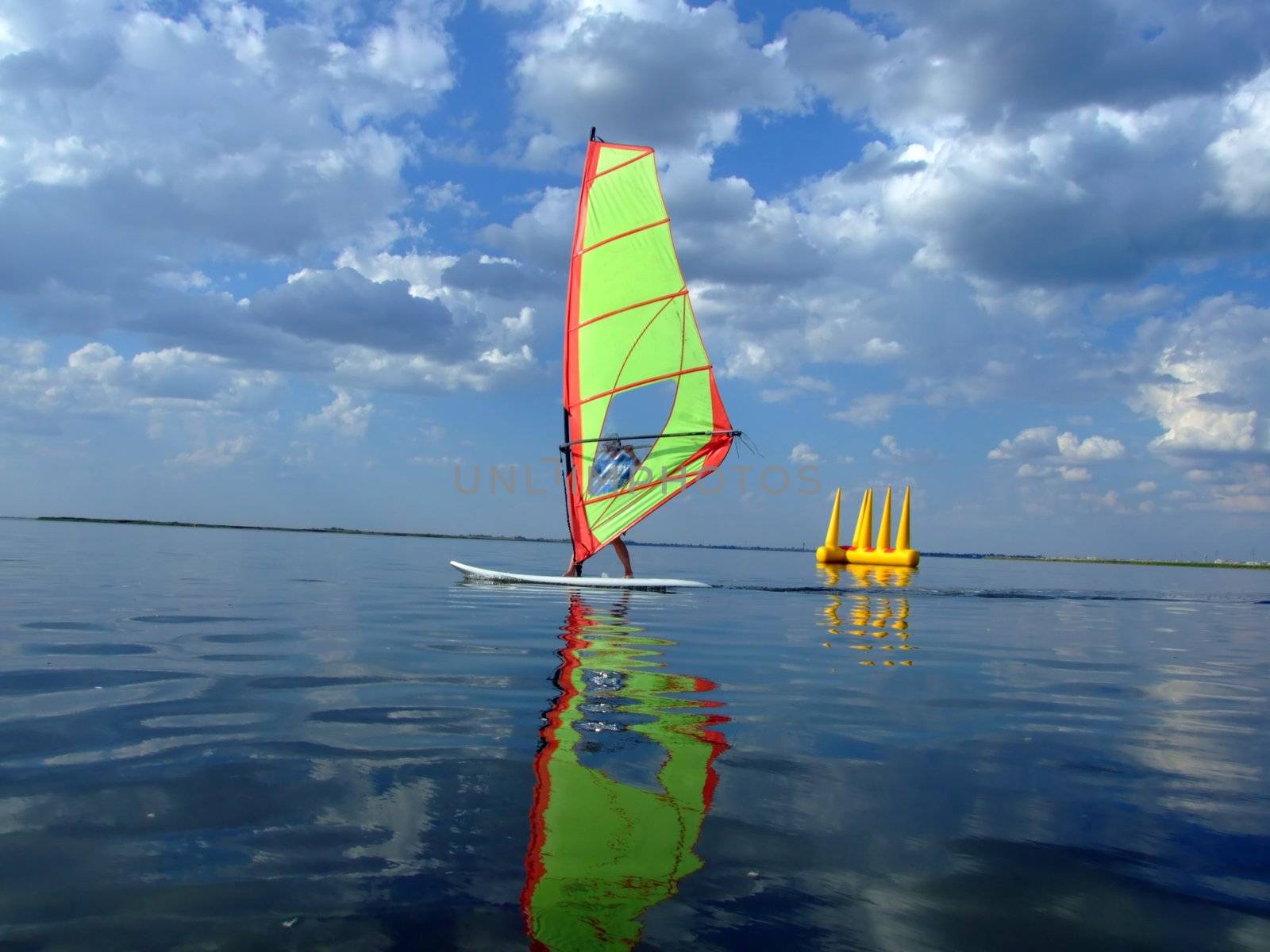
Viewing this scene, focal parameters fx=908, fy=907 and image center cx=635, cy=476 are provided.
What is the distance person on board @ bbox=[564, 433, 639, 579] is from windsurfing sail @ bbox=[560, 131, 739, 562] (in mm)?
Result: 109

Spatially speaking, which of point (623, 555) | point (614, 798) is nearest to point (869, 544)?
point (623, 555)

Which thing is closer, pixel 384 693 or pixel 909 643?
pixel 384 693

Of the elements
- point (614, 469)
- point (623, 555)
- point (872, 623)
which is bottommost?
point (872, 623)

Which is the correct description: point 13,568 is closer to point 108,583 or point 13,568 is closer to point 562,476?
point 108,583

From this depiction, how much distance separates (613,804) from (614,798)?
98 millimetres

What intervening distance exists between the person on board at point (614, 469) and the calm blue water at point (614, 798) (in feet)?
45.4

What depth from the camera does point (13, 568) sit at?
21828mm

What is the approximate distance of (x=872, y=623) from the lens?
15.7m

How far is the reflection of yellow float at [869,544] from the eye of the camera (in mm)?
49344

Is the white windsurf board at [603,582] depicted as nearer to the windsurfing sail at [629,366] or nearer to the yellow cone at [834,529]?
the windsurfing sail at [629,366]

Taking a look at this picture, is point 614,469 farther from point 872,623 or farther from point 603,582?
point 872,623

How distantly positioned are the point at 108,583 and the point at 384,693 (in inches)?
575

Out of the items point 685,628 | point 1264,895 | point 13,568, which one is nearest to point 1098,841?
point 1264,895

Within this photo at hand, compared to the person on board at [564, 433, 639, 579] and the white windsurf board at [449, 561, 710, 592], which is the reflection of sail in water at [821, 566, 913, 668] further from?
the person on board at [564, 433, 639, 579]
